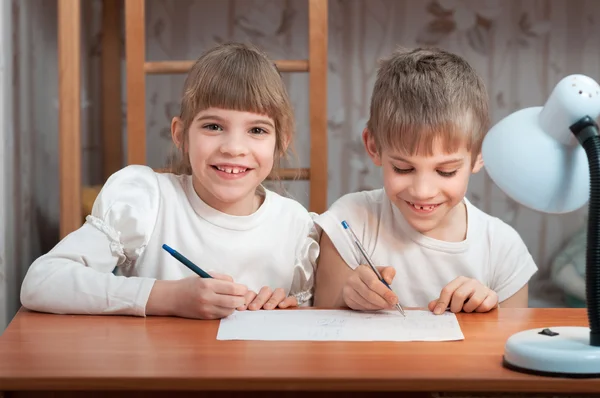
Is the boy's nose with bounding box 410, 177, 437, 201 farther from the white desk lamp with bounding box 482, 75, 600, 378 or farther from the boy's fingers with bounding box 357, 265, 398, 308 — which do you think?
the white desk lamp with bounding box 482, 75, 600, 378

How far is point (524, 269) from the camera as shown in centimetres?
155

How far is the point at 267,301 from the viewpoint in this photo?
131cm

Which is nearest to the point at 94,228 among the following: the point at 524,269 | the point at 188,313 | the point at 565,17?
the point at 188,313

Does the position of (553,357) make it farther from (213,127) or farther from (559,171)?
(213,127)

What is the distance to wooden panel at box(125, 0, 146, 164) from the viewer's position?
7.11 ft

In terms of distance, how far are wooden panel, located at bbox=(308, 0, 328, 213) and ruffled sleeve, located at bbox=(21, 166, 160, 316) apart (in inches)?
25.3

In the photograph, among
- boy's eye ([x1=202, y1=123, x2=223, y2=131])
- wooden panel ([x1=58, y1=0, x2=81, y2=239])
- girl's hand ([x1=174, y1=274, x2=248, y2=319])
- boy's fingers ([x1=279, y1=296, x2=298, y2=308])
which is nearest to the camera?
girl's hand ([x1=174, y1=274, x2=248, y2=319])

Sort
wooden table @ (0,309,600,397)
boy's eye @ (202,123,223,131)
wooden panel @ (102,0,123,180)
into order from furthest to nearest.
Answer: wooden panel @ (102,0,123,180), boy's eye @ (202,123,223,131), wooden table @ (0,309,600,397)

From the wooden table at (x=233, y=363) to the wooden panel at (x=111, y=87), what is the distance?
1.43 m

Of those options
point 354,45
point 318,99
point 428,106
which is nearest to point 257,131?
point 428,106

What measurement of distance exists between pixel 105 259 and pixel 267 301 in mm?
298

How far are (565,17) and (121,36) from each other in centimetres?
133

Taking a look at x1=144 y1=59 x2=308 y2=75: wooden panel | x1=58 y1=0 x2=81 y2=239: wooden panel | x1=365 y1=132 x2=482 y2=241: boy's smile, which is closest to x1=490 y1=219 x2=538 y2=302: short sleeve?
x1=365 y1=132 x2=482 y2=241: boy's smile

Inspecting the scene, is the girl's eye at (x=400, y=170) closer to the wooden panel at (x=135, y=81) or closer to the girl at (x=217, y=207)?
the girl at (x=217, y=207)
